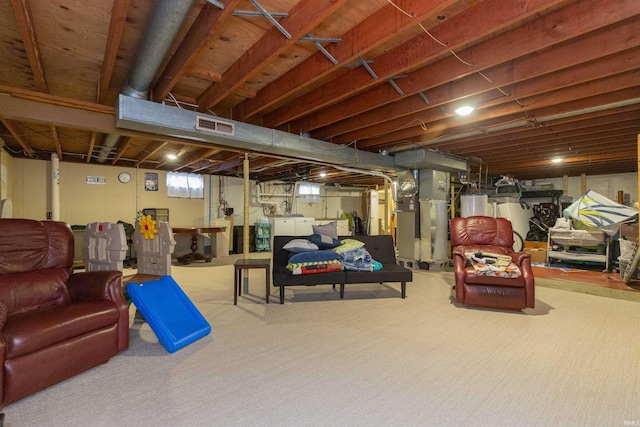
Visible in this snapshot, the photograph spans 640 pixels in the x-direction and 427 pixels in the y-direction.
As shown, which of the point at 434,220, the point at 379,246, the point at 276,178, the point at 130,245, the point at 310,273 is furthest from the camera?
the point at 276,178

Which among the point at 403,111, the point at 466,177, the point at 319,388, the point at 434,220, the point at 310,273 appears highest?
the point at 403,111

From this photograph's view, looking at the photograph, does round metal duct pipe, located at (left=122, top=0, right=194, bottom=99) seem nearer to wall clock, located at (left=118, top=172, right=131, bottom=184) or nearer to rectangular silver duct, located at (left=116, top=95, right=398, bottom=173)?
rectangular silver duct, located at (left=116, top=95, right=398, bottom=173)

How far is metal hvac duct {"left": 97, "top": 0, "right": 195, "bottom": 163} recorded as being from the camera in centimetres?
171

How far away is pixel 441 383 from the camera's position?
6.46 ft

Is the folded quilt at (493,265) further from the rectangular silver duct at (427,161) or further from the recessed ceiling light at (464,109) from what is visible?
the rectangular silver duct at (427,161)

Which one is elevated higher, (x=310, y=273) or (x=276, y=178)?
(x=276, y=178)

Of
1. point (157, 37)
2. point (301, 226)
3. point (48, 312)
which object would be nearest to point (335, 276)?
point (48, 312)

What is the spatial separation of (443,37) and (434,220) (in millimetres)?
4139

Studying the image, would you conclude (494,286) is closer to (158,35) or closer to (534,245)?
(158,35)

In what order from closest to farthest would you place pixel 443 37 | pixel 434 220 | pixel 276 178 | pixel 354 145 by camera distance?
pixel 443 37 < pixel 354 145 < pixel 434 220 < pixel 276 178

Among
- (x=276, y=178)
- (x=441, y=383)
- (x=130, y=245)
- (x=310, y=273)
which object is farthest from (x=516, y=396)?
(x=276, y=178)

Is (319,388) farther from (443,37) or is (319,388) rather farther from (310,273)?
(443,37)

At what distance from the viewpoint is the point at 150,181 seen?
745cm

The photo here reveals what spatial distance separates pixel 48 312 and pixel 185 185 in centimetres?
626
